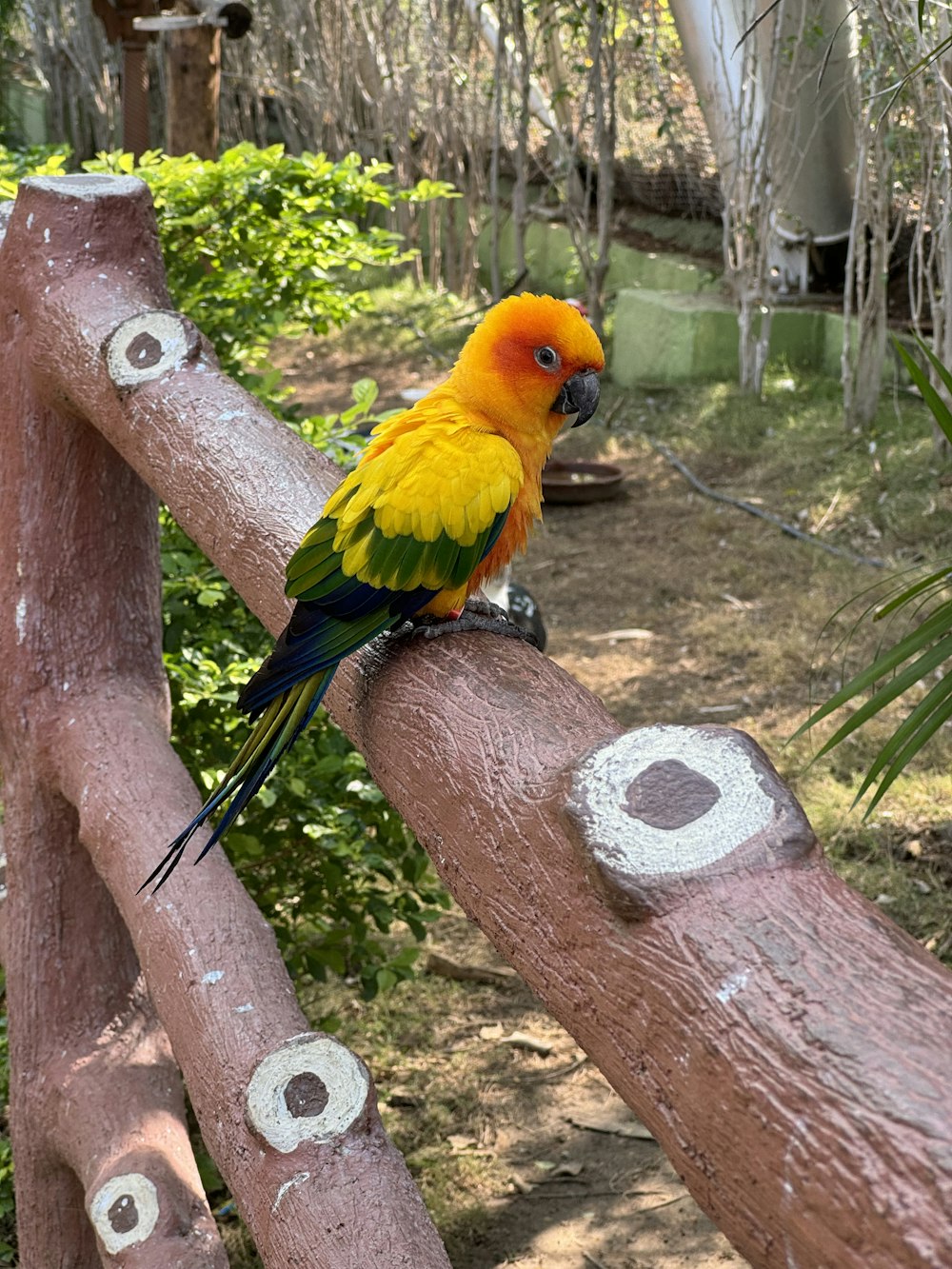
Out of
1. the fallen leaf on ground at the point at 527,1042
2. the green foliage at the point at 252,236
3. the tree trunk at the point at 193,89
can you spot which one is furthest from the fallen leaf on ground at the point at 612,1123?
the tree trunk at the point at 193,89

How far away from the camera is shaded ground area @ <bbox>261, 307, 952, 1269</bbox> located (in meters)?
2.87

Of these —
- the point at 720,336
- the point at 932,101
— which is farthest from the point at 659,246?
the point at 932,101

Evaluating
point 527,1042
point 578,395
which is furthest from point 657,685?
point 578,395

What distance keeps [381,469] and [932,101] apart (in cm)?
486

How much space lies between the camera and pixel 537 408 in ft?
6.08

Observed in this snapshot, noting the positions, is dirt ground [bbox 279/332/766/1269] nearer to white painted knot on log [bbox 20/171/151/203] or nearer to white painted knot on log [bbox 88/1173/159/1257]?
white painted knot on log [bbox 88/1173/159/1257]

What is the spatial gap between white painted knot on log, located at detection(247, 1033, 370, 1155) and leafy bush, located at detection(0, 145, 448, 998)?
1.23 m

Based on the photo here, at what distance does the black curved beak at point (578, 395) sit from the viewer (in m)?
1.89

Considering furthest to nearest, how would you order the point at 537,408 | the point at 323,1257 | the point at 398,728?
the point at 537,408, the point at 398,728, the point at 323,1257

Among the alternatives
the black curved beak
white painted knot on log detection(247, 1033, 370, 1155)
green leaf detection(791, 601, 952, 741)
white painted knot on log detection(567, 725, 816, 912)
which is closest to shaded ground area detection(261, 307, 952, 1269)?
green leaf detection(791, 601, 952, 741)

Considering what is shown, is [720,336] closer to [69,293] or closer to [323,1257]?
[69,293]

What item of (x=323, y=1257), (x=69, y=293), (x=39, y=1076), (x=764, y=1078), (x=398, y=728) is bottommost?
(x=39, y=1076)

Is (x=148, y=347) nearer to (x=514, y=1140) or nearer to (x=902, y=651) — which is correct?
(x=902, y=651)

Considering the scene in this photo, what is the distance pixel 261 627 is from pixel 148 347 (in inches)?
49.9
